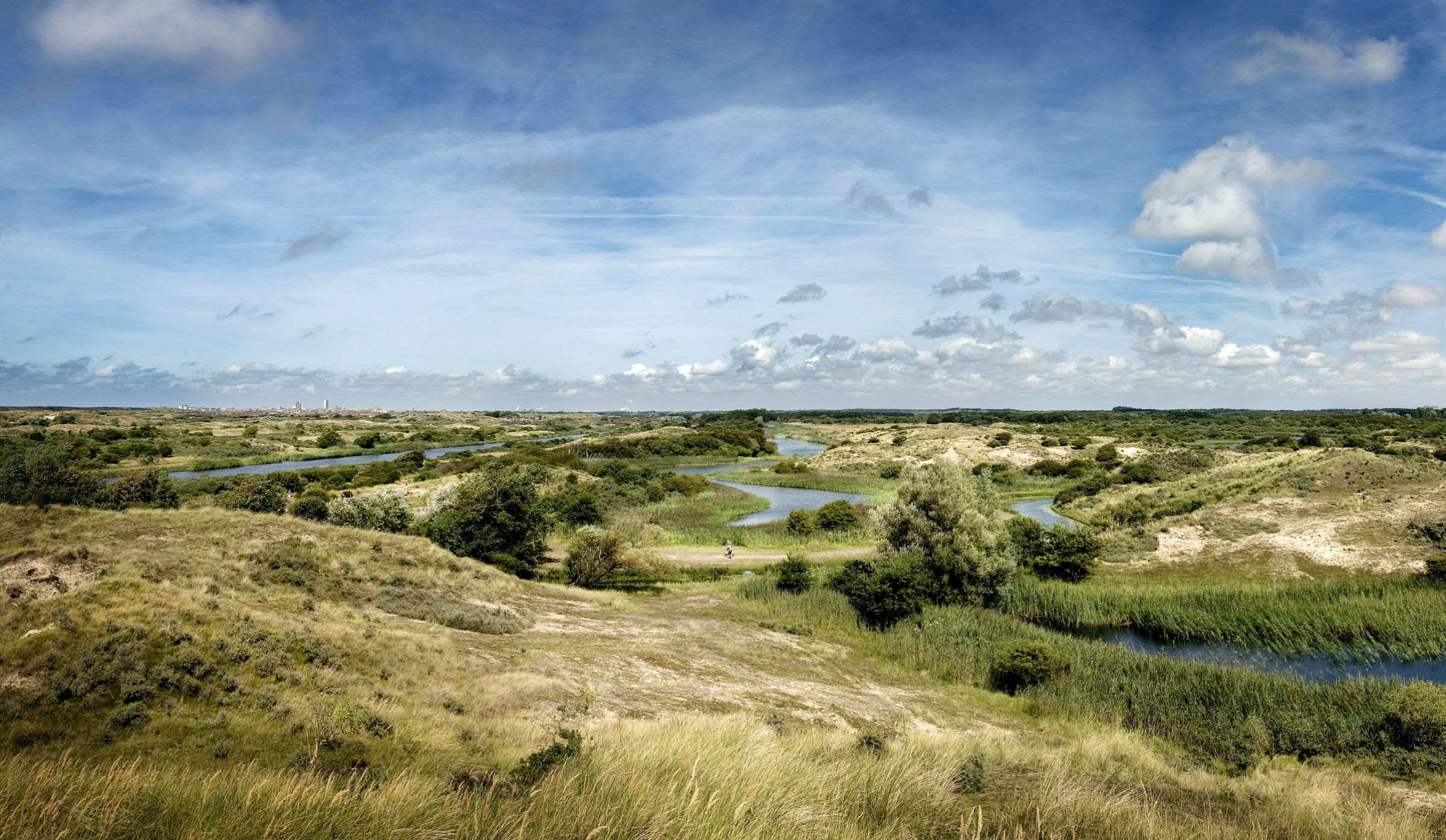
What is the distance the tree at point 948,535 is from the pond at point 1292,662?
15.3 feet

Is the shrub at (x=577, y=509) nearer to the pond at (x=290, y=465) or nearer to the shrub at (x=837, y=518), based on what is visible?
the shrub at (x=837, y=518)

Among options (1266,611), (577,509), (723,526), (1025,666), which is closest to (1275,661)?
(1266,611)

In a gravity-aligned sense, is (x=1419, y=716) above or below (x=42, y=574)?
below

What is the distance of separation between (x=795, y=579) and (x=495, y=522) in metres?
17.1

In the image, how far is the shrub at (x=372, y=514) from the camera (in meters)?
35.8

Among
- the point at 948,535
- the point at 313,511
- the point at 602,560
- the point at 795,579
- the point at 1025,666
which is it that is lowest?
the point at 602,560

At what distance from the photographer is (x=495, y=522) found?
116ft

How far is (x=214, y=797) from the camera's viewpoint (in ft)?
13.9

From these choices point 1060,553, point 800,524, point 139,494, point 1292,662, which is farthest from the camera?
point 800,524

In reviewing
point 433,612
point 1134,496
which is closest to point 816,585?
point 433,612

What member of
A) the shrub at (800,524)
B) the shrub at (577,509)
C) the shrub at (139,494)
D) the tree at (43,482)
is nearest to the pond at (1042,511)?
the shrub at (800,524)

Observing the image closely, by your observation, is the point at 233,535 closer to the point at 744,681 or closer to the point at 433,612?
the point at 433,612

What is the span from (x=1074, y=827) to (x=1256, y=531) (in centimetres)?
4054

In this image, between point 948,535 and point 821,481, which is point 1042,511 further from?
point 948,535
